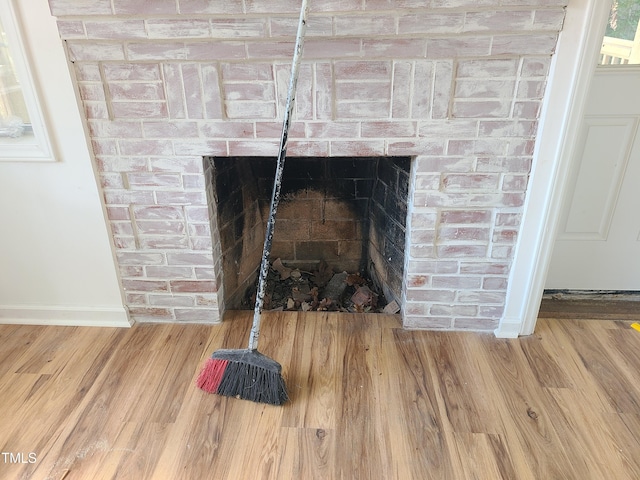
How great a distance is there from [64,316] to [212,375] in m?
0.84

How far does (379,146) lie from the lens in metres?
1.61

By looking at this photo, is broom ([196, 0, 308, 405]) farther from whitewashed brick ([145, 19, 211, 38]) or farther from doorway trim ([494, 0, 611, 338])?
doorway trim ([494, 0, 611, 338])

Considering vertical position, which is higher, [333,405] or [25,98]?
[25,98]

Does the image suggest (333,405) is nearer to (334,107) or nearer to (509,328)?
(509,328)

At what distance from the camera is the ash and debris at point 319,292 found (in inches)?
88.6

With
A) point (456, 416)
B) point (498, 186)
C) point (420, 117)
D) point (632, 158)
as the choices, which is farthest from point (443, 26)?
point (456, 416)

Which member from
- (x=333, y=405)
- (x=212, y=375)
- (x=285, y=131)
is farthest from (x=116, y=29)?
(x=333, y=405)

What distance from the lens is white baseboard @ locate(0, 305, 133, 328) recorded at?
1941 mm

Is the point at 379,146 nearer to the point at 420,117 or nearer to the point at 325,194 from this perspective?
the point at 420,117

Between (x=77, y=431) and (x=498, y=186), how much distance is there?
5.43ft

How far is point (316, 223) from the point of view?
7.82 ft

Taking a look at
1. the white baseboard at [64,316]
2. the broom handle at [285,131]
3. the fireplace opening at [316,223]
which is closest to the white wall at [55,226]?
the white baseboard at [64,316]

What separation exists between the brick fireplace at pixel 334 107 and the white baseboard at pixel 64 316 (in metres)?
0.27

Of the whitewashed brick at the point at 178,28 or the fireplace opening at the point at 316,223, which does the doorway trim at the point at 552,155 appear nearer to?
the fireplace opening at the point at 316,223
